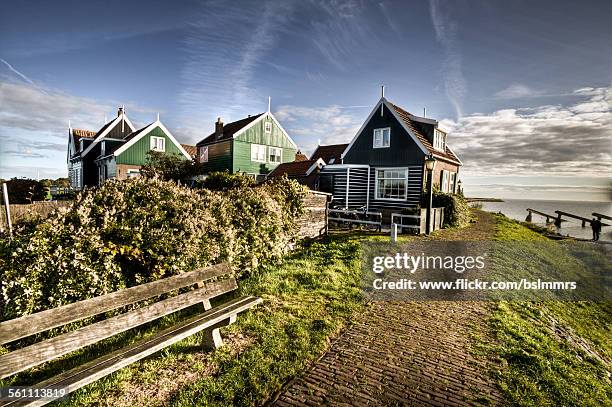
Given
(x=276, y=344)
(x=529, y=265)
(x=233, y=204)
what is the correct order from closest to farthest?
1. (x=276, y=344)
2. (x=233, y=204)
3. (x=529, y=265)

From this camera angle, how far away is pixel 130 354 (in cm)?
346

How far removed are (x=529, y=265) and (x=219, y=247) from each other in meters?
10.9

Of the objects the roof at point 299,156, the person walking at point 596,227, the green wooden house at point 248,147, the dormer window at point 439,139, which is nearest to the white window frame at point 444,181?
the dormer window at point 439,139

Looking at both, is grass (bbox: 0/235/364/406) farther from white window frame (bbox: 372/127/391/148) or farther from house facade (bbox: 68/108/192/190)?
house facade (bbox: 68/108/192/190)

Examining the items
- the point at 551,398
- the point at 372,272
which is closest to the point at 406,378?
the point at 551,398

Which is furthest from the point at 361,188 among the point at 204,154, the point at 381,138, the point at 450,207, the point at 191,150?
the point at 191,150

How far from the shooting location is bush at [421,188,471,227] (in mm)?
17641

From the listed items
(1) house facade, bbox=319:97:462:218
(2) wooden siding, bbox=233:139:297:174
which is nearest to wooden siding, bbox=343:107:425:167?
(1) house facade, bbox=319:97:462:218

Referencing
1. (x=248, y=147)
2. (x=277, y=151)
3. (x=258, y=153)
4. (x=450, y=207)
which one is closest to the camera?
(x=450, y=207)

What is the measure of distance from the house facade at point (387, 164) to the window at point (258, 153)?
10214 mm

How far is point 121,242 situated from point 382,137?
705 inches

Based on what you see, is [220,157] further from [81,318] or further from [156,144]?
[81,318]

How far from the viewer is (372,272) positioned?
360 inches

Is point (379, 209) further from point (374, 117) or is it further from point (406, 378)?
point (406, 378)
